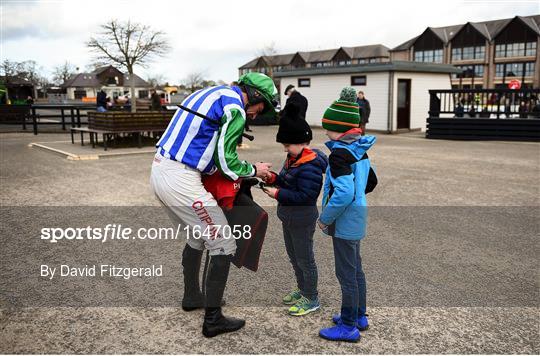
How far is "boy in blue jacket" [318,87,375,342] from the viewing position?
3207mm

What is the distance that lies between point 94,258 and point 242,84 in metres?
2.58

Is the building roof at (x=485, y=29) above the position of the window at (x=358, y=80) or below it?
above

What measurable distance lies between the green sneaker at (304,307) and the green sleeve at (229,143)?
1.16 m

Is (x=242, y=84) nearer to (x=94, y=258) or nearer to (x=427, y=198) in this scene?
(x=94, y=258)

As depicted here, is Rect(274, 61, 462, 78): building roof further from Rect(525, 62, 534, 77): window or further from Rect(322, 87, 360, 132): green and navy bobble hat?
Rect(525, 62, 534, 77): window

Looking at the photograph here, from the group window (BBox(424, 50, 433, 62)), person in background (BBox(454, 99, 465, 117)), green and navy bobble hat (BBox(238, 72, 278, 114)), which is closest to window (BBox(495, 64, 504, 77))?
window (BBox(424, 50, 433, 62))

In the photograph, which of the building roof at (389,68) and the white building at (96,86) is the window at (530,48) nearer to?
the building roof at (389,68)

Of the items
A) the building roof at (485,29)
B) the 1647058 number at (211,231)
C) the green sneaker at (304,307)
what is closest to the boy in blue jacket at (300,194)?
the green sneaker at (304,307)

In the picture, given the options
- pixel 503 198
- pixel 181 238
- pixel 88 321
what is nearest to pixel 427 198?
pixel 503 198

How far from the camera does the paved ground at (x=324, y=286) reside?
327cm

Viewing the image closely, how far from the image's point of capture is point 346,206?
10.6 feet

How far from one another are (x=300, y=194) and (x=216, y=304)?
0.98m

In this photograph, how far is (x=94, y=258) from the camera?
192 inches

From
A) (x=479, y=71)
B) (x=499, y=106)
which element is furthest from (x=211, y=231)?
(x=479, y=71)
